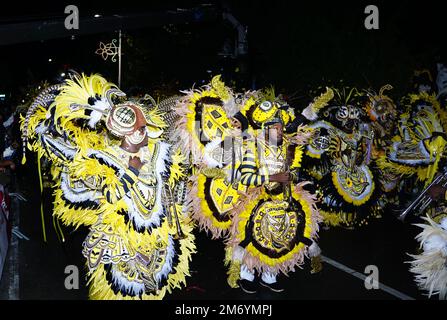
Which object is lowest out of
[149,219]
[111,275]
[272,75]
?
[111,275]

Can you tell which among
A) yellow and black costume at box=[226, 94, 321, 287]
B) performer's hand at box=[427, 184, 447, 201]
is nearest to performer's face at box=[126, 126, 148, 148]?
yellow and black costume at box=[226, 94, 321, 287]

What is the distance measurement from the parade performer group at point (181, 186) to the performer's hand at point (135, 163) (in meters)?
0.01

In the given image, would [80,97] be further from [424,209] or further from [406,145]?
[406,145]

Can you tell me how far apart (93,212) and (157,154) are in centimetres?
76

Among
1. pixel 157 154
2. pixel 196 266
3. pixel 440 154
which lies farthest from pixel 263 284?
pixel 440 154

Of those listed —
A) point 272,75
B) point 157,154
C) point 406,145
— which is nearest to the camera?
point 157,154

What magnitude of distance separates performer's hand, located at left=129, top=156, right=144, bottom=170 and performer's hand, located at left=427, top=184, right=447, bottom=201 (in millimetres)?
3081

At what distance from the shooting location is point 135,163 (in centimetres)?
444

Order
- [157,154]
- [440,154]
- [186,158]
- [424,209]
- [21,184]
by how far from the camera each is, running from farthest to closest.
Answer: [21,184] → [440,154] → [424,209] → [186,158] → [157,154]

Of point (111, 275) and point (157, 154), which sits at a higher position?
point (157, 154)

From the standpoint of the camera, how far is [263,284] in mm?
5516

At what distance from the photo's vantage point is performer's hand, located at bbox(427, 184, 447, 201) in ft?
17.5

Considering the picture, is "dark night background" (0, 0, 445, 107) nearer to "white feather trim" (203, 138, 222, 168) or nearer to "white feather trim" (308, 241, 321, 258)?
"white feather trim" (203, 138, 222, 168)

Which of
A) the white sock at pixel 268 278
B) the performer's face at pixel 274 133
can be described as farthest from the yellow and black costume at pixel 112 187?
the performer's face at pixel 274 133
